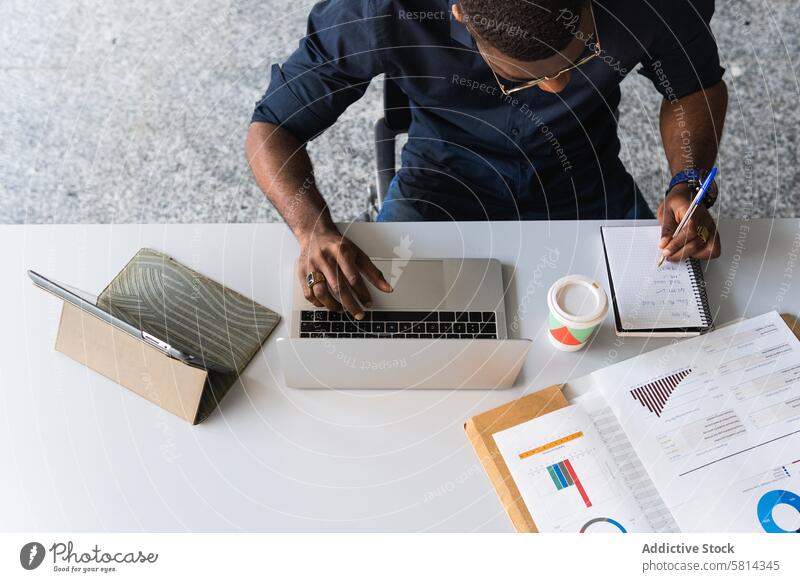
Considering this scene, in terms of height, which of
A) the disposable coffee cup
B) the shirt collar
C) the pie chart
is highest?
the shirt collar

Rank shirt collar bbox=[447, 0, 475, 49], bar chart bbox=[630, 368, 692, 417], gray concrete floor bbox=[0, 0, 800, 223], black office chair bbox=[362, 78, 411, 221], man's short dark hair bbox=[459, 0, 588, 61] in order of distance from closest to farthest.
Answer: man's short dark hair bbox=[459, 0, 588, 61] → bar chart bbox=[630, 368, 692, 417] → shirt collar bbox=[447, 0, 475, 49] → black office chair bbox=[362, 78, 411, 221] → gray concrete floor bbox=[0, 0, 800, 223]

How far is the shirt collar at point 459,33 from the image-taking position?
0.97 m

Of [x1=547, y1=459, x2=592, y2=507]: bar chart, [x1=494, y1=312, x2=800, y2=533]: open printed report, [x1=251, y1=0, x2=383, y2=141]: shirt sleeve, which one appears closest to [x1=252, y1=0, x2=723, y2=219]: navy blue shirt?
[x1=251, y1=0, x2=383, y2=141]: shirt sleeve

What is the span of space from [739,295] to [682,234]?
0.12 meters

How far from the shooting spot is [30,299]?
37.3 inches

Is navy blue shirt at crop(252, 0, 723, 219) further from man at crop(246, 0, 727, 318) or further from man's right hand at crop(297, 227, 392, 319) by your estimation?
man's right hand at crop(297, 227, 392, 319)

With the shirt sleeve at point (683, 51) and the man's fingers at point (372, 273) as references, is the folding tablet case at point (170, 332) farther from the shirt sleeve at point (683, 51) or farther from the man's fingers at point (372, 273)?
the shirt sleeve at point (683, 51)

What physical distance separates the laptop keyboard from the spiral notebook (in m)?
0.19

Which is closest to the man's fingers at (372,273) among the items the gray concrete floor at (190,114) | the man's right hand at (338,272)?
the man's right hand at (338,272)

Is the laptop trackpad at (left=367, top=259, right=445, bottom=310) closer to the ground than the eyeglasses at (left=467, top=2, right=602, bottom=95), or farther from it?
closer to the ground

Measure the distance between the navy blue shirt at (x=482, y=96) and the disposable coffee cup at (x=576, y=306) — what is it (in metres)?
0.36

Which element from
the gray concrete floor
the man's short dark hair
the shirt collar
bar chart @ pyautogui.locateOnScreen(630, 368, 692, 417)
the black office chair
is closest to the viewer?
the man's short dark hair

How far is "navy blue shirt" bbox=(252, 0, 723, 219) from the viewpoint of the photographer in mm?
1026

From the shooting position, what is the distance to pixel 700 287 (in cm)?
93
